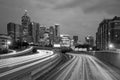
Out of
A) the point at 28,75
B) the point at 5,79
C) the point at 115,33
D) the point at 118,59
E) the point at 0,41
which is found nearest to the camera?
the point at 28,75

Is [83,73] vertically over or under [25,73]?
under

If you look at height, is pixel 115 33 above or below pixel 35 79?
above

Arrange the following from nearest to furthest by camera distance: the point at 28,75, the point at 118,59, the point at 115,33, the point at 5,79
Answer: the point at 28,75 → the point at 5,79 → the point at 118,59 → the point at 115,33

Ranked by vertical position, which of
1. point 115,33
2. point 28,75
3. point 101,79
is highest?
point 115,33

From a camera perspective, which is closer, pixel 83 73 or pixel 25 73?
pixel 25 73

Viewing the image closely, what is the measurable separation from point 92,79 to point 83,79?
116 centimetres

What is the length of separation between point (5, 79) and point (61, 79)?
6763mm

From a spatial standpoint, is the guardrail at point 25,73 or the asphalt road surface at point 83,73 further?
the asphalt road surface at point 83,73

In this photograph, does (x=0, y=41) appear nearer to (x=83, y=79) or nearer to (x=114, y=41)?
(x=114, y=41)

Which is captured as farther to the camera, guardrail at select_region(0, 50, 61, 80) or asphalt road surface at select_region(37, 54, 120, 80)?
asphalt road surface at select_region(37, 54, 120, 80)

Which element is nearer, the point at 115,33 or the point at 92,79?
the point at 92,79

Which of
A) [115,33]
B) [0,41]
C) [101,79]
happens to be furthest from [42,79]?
[0,41]

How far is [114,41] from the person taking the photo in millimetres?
130500

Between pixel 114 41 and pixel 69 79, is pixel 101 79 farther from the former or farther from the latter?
pixel 114 41
